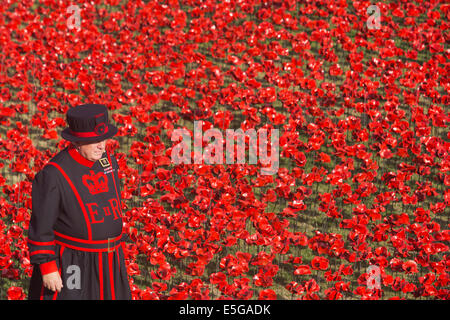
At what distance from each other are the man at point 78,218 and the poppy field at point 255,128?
1.48m

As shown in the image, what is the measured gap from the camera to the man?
3836mm

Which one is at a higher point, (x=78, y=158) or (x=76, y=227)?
(x=78, y=158)

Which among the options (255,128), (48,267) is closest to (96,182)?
(48,267)

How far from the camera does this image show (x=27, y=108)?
22.9 ft

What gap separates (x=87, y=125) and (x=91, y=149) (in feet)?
0.65

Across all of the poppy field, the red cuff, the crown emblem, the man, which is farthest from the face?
the poppy field

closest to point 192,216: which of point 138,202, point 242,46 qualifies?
point 138,202

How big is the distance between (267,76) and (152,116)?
1.68 m

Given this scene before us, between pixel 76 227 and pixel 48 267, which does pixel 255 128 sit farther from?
pixel 48 267

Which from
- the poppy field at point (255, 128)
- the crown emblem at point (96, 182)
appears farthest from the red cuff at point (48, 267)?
the poppy field at point (255, 128)

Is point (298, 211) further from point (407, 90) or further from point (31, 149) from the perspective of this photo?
point (31, 149)

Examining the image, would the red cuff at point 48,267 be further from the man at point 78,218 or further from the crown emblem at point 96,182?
the crown emblem at point 96,182

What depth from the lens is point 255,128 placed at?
6656 mm

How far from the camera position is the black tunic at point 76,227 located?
3.83 meters
